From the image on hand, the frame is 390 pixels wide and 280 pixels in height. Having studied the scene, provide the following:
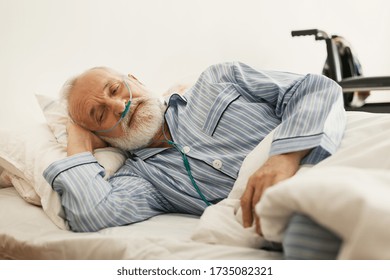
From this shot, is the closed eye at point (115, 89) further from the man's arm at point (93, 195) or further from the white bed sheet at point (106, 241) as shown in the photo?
the white bed sheet at point (106, 241)

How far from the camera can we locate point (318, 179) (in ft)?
1.56

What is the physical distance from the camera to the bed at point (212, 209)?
0.43m

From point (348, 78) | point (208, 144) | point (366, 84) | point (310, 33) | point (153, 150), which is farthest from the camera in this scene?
point (310, 33)

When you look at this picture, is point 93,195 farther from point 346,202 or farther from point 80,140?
point 346,202

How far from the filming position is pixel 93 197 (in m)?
1.02

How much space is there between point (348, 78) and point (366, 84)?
25 cm

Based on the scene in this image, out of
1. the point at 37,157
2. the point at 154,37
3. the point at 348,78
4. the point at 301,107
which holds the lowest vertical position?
the point at 348,78

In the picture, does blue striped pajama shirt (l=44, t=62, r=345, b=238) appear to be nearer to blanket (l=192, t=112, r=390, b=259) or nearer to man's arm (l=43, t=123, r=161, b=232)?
man's arm (l=43, t=123, r=161, b=232)

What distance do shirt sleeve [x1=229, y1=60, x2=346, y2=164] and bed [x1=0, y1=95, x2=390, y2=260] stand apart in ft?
0.18

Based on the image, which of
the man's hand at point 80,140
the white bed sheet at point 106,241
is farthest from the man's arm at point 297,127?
the man's hand at point 80,140

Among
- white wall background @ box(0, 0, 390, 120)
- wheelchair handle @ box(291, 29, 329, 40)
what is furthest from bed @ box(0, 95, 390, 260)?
wheelchair handle @ box(291, 29, 329, 40)

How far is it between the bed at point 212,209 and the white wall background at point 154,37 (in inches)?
9.6

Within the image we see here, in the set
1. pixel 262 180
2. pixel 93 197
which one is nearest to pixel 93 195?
pixel 93 197
